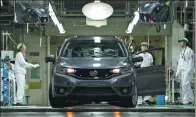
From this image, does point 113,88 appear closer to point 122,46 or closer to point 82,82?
point 82,82

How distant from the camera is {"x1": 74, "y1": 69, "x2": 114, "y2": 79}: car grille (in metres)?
3.78

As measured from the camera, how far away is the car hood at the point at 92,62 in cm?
378

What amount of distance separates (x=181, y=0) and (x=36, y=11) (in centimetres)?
300

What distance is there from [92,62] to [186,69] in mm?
2496

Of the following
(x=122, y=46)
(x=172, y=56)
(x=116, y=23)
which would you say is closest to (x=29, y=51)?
(x=116, y=23)

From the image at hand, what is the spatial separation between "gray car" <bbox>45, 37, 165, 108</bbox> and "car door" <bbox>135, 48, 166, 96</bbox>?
190 mm

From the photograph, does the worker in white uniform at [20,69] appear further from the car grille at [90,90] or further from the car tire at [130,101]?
the car tire at [130,101]

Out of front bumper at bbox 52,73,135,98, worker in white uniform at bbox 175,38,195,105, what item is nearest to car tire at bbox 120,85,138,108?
front bumper at bbox 52,73,135,98

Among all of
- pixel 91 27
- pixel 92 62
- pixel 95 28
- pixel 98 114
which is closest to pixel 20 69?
pixel 92 62

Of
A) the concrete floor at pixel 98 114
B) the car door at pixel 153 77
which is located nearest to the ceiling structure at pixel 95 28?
the car door at pixel 153 77

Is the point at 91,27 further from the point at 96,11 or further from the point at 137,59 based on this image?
the point at 137,59

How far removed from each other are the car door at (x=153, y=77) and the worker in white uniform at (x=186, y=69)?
1100 millimetres

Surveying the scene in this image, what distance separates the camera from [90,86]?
3787 mm

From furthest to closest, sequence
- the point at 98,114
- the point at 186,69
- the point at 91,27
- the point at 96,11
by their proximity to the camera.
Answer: the point at 91,27
the point at 186,69
the point at 96,11
the point at 98,114
